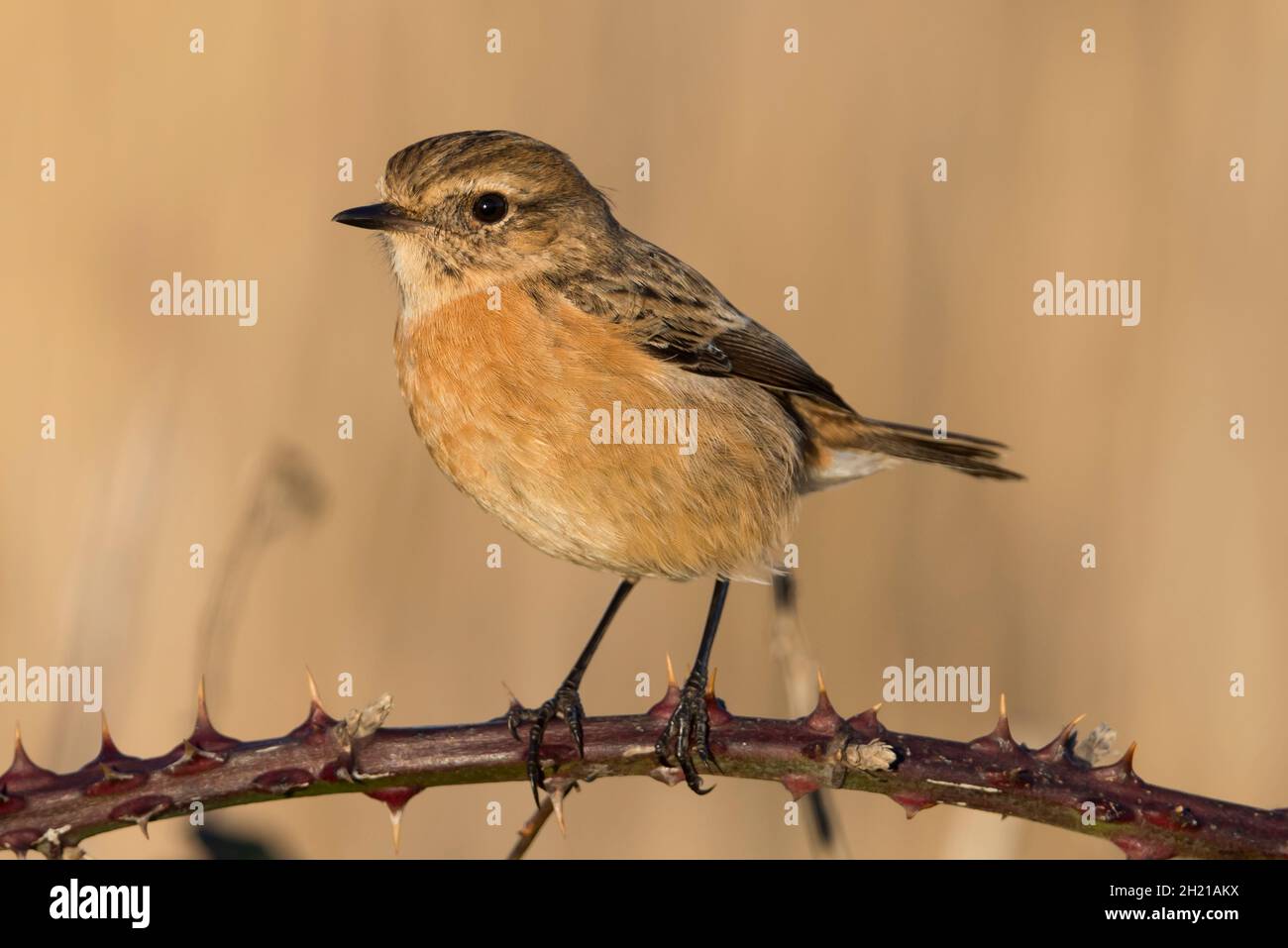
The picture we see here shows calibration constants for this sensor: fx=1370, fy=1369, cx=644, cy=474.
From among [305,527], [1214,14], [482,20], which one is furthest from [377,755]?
[1214,14]

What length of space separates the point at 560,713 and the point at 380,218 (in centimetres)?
169

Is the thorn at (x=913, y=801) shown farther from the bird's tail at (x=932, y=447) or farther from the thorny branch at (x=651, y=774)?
the bird's tail at (x=932, y=447)

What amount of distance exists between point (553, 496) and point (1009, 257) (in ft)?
10.2

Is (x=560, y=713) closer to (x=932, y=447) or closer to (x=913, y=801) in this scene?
(x=913, y=801)

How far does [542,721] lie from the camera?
398 centimetres

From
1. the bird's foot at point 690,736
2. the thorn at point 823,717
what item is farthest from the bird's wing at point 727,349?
the thorn at point 823,717

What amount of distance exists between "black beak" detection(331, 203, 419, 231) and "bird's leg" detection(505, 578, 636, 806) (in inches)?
61.9

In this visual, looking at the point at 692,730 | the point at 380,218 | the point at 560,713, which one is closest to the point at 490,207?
the point at 380,218

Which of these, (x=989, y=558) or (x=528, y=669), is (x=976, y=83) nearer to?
(x=989, y=558)

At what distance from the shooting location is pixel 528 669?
608 centimetres

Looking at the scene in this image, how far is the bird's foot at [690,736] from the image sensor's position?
3.30 meters

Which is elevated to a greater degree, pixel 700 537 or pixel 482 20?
pixel 482 20

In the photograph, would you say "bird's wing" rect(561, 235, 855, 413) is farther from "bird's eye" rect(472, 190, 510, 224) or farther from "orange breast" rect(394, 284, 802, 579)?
"bird's eye" rect(472, 190, 510, 224)

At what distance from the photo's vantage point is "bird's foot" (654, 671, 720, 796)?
3.30m
